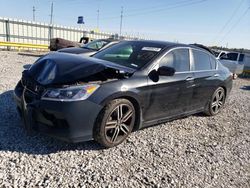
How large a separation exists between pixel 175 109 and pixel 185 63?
951 millimetres

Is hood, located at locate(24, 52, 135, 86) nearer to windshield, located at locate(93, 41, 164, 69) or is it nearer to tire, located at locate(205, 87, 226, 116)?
windshield, located at locate(93, 41, 164, 69)

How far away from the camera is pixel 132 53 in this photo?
4488mm

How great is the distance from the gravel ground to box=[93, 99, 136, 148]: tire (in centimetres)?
16

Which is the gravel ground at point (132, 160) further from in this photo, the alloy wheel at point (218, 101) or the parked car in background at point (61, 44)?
the parked car in background at point (61, 44)

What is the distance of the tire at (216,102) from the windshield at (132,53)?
2045 mm

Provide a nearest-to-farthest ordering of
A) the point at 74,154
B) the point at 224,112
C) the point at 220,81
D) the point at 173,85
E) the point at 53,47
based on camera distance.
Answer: the point at 74,154, the point at 173,85, the point at 220,81, the point at 224,112, the point at 53,47

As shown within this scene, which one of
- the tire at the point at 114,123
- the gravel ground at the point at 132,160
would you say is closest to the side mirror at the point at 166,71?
the tire at the point at 114,123

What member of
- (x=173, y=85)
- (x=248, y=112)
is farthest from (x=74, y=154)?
(x=248, y=112)

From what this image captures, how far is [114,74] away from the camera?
3.62 meters

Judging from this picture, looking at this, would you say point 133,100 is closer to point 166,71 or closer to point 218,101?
point 166,71

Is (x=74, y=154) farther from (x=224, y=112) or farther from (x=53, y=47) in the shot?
(x=53, y=47)

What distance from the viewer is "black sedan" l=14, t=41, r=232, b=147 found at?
3.21 meters

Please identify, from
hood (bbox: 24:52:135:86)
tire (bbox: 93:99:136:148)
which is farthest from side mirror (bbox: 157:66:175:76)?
tire (bbox: 93:99:136:148)

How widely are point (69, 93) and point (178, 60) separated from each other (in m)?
2.33
